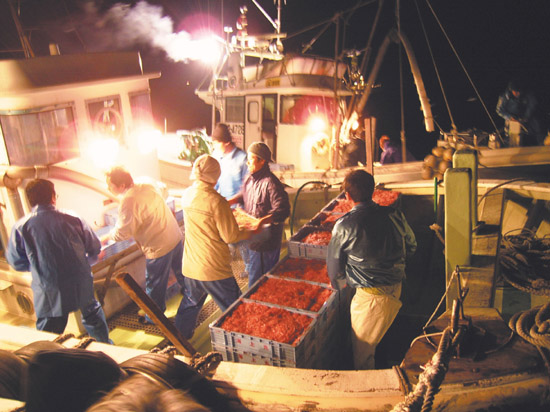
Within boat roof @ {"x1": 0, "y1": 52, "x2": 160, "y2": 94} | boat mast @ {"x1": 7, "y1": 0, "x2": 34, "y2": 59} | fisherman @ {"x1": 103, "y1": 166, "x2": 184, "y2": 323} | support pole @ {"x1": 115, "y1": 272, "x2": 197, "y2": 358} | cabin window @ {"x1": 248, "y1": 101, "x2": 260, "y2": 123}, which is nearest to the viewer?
support pole @ {"x1": 115, "y1": 272, "x2": 197, "y2": 358}

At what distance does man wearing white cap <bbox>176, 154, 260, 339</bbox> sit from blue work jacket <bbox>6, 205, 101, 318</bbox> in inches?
48.4

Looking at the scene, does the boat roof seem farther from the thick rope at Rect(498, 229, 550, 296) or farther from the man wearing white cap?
the thick rope at Rect(498, 229, 550, 296)

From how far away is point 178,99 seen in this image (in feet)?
187

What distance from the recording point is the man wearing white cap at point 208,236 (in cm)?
431

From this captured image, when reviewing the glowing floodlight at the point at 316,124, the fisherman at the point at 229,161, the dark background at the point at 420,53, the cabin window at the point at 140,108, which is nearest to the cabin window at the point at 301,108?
the glowing floodlight at the point at 316,124

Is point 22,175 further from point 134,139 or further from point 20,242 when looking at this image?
point 134,139

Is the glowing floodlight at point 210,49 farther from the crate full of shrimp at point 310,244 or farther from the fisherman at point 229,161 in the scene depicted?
the crate full of shrimp at point 310,244

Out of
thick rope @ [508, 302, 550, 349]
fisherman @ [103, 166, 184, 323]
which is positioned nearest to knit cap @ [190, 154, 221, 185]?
fisherman @ [103, 166, 184, 323]

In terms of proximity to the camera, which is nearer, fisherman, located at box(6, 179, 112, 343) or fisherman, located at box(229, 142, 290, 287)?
fisherman, located at box(6, 179, 112, 343)

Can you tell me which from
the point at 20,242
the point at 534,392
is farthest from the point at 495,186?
the point at 20,242

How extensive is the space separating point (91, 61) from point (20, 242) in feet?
10.8

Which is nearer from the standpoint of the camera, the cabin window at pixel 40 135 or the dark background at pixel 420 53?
the cabin window at pixel 40 135

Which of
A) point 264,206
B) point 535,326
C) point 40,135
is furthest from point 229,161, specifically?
point 535,326

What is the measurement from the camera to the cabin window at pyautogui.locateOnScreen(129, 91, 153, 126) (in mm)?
7037
